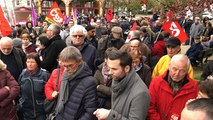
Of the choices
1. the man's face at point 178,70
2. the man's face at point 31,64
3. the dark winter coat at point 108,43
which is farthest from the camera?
the dark winter coat at point 108,43

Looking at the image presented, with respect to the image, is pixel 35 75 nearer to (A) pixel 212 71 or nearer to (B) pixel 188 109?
(A) pixel 212 71

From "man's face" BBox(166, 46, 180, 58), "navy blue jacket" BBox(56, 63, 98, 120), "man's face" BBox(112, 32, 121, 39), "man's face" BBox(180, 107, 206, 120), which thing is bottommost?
"navy blue jacket" BBox(56, 63, 98, 120)

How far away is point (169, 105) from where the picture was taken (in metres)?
3.10

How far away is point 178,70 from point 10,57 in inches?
125

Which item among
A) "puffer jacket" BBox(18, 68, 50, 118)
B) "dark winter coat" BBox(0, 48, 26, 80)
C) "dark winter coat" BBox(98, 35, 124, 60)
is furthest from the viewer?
"dark winter coat" BBox(98, 35, 124, 60)

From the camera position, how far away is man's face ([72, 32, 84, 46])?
4703 mm

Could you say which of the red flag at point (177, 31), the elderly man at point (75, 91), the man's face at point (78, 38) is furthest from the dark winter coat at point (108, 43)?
the elderly man at point (75, 91)

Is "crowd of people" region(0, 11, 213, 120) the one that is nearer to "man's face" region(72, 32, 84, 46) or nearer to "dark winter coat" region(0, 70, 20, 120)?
"dark winter coat" region(0, 70, 20, 120)

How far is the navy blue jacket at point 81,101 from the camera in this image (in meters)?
3.10

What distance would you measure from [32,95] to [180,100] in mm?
2238

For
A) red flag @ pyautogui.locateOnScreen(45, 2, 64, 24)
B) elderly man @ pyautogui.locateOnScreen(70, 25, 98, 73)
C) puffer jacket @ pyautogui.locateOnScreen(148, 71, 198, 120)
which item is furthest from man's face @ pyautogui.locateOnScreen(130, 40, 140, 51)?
red flag @ pyautogui.locateOnScreen(45, 2, 64, 24)

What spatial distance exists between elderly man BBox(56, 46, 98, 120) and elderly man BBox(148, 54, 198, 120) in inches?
28.2

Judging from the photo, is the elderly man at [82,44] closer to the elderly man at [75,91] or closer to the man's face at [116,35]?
the elderly man at [75,91]

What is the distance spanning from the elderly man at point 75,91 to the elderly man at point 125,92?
0.32m
